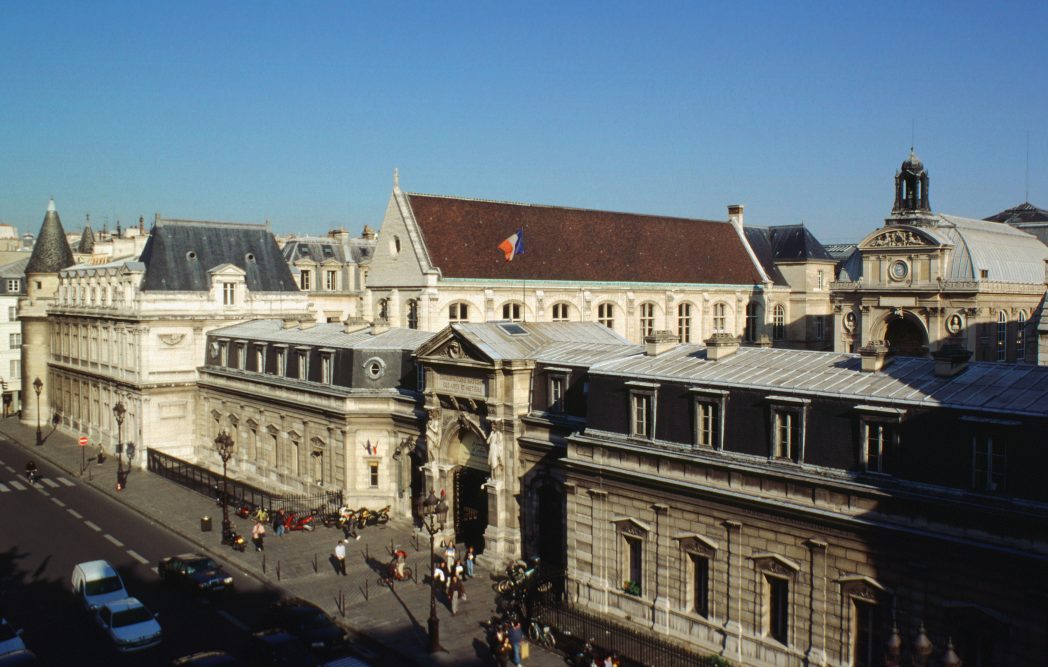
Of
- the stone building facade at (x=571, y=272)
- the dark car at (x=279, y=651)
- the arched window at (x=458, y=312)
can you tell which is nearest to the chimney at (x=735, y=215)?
the stone building facade at (x=571, y=272)

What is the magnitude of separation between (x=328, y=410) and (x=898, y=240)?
123 ft

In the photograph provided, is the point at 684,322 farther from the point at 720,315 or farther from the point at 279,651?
the point at 279,651

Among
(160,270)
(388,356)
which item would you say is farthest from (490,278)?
(160,270)

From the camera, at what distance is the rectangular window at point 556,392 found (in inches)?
1247

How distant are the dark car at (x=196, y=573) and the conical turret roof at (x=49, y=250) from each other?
46545 millimetres

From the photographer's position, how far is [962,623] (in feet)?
65.7

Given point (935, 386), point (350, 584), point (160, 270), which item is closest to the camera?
point (935, 386)

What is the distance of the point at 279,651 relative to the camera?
23.9 meters

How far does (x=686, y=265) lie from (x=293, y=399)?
3409 centimetres

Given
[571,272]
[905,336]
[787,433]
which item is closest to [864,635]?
[787,433]

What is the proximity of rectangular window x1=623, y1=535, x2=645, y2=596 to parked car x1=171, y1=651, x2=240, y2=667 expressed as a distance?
11.0 meters

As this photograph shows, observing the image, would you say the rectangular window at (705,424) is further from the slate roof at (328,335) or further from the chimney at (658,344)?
the slate roof at (328,335)

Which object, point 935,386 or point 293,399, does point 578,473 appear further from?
point 293,399

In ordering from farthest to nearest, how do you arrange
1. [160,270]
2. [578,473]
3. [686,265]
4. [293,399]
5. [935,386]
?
[686,265]
[160,270]
[293,399]
[578,473]
[935,386]
